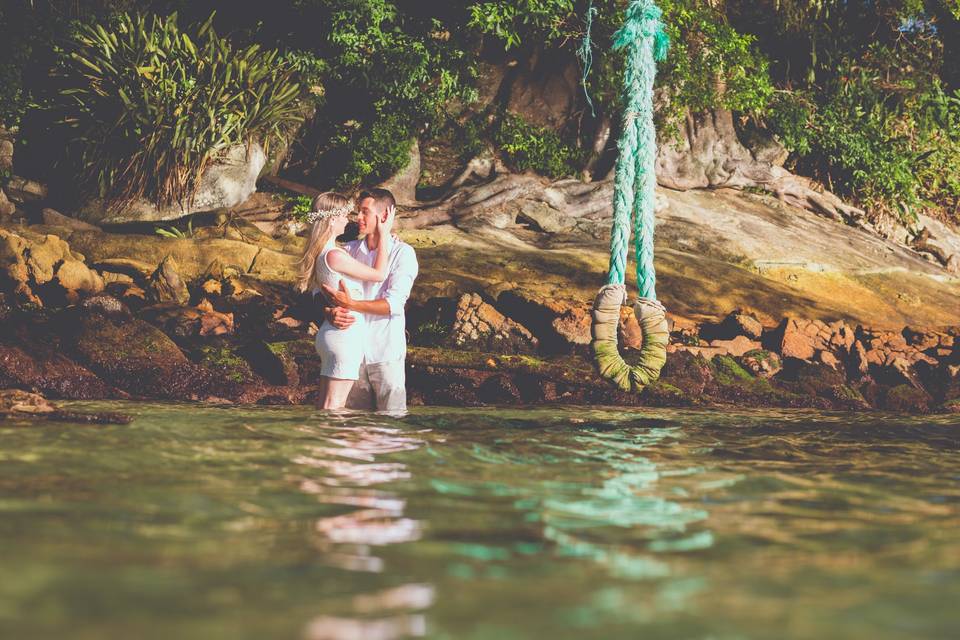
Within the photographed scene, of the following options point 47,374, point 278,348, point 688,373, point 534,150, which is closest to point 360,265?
point 278,348

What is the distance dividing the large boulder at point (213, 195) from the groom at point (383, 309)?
7371 mm

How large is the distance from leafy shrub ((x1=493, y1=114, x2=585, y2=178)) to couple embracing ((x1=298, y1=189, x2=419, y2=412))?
31.2 feet

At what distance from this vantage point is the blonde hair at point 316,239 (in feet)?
18.3

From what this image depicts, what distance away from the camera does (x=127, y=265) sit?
34.6 feet

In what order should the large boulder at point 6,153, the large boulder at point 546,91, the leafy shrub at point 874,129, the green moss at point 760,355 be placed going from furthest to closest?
the leafy shrub at point 874,129 → the large boulder at point 546,91 → the large boulder at point 6,153 → the green moss at point 760,355

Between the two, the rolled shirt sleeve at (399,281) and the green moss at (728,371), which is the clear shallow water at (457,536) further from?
the green moss at (728,371)

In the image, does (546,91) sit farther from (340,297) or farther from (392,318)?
(340,297)

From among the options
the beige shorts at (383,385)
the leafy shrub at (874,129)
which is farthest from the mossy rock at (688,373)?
the leafy shrub at (874,129)

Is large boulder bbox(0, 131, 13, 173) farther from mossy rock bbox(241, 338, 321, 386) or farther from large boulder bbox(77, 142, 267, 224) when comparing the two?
mossy rock bbox(241, 338, 321, 386)

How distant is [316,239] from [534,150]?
9.84m

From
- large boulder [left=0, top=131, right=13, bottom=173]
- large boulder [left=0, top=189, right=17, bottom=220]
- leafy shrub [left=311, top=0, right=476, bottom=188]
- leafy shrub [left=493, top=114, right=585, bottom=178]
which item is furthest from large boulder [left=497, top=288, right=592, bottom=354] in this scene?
large boulder [left=0, top=131, right=13, bottom=173]

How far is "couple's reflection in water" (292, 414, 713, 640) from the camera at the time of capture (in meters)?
2.26

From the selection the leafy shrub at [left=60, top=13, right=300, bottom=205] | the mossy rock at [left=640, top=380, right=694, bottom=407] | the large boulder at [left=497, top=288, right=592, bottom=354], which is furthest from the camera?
the leafy shrub at [left=60, top=13, right=300, bottom=205]

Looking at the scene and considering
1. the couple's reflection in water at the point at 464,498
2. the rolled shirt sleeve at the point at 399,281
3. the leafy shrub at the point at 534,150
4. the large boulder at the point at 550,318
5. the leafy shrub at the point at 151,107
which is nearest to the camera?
the couple's reflection in water at the point at 464,498
